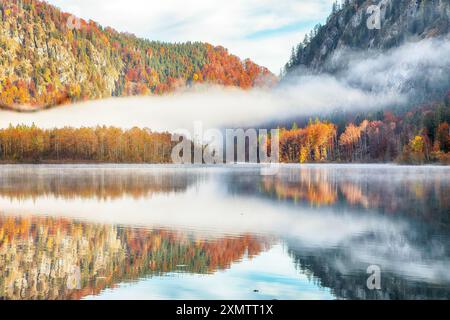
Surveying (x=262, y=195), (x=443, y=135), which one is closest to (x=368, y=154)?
(x=443, y=135)

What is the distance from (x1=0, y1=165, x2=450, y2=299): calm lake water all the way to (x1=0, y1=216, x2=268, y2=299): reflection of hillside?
0.04m

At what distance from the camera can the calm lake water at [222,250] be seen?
1719cm

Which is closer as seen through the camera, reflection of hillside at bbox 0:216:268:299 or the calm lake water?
the calm lake water

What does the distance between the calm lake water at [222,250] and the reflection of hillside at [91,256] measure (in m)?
0.04

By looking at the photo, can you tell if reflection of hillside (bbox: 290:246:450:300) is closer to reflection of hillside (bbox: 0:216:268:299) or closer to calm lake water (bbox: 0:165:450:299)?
calm lake water (bbox: 0:165:450:299)

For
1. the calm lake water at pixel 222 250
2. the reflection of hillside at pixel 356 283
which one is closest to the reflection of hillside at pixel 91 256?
the calm lake water at pixel 222 250

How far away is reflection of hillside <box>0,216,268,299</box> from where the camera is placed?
17.6m

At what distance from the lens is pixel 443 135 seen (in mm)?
131875

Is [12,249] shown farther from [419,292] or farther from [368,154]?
[368,154]

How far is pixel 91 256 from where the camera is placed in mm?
21703

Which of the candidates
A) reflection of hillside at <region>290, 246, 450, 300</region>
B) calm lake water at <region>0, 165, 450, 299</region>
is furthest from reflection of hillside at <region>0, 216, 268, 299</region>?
reflection of hillside at <region>290, 246, 450, 300</region>

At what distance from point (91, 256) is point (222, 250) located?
4.99 metres

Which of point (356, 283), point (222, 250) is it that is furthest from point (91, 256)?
point (356, 283)
